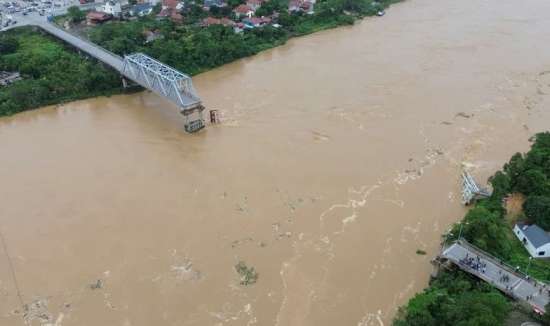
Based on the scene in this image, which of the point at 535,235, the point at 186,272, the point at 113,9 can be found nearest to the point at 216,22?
the point at 113,9

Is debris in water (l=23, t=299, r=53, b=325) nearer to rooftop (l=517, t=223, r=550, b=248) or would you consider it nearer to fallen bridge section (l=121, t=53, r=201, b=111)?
fallen bridge section (l=121, t=53, r=201, b=111)

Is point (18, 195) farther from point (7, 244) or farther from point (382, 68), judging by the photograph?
point (382, 68)

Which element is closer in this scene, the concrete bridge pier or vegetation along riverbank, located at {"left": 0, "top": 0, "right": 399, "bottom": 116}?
the concrete bridge pier

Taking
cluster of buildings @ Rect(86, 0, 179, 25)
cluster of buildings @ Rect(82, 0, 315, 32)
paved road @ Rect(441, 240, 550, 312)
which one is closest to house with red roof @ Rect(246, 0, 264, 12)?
cluster of buildings @ Rect(82, 0, 315, 32)

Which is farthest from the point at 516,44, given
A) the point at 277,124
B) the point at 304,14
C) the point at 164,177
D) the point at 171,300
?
the point at 171,300

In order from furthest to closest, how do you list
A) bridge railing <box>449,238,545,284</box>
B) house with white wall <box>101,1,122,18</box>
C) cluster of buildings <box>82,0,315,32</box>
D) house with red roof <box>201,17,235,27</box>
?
house with white wall <box>101,1,122,18</box> → cluster of buildings <box>82,0,315,32</box> → house with red roof <box>201,17,235,27</box> → bridge railing <box>449,238,545,284</box>

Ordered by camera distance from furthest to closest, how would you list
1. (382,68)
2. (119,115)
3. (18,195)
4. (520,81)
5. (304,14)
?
(304,14)
(382,68)
(520,81)
(119,115)
(18,195)
